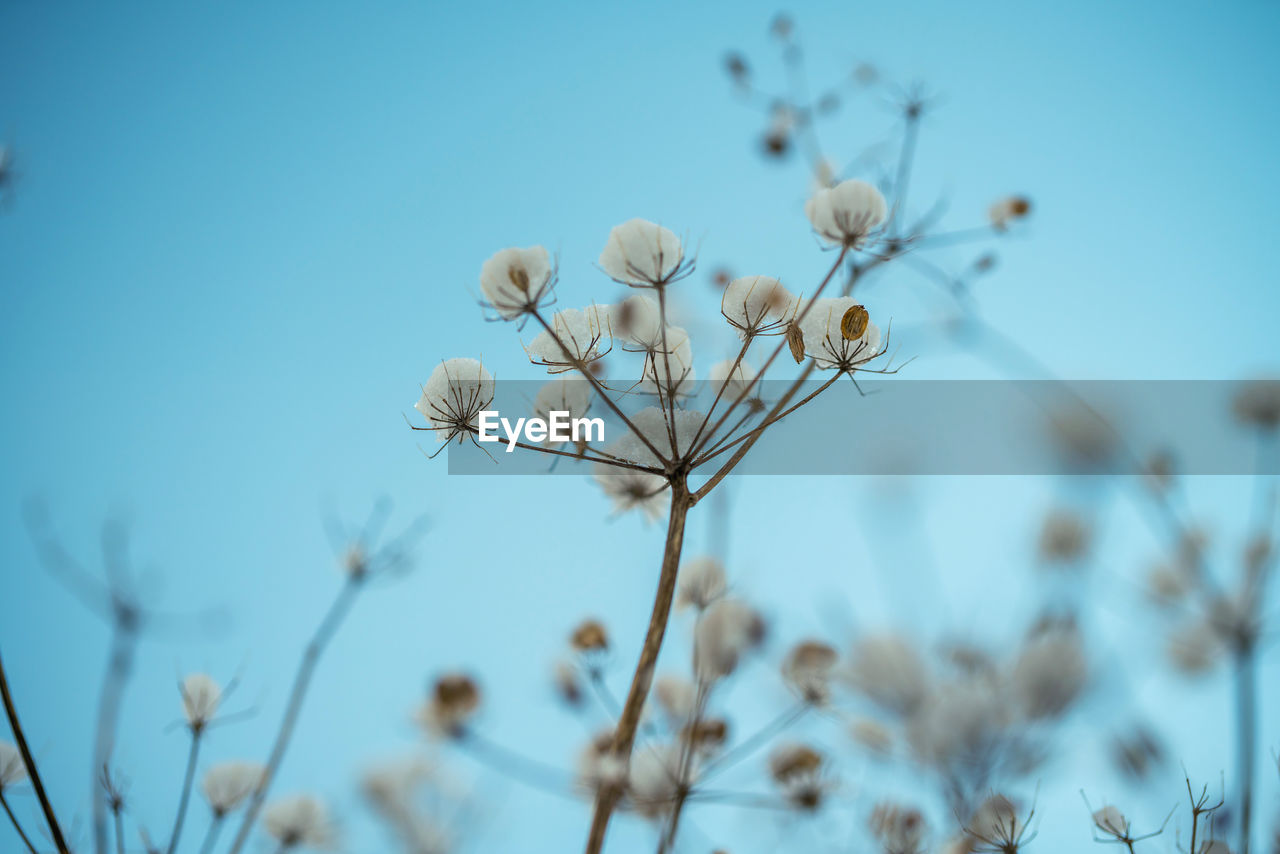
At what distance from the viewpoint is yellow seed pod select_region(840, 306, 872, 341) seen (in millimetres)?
1074

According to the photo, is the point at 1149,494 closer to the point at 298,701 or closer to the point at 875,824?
the point at 875,824

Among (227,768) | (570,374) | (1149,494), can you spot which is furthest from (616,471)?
(227,768)

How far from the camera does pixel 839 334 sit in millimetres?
1087

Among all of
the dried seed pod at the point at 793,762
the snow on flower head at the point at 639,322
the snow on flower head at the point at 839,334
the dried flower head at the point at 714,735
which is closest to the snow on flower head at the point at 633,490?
the snow on flower head at the point at 639,322

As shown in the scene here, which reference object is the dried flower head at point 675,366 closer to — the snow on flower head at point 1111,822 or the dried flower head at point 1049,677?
the dried flower head at point 1049,677

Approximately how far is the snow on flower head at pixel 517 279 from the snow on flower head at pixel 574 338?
2.0 inches

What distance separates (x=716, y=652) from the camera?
50.4 inches

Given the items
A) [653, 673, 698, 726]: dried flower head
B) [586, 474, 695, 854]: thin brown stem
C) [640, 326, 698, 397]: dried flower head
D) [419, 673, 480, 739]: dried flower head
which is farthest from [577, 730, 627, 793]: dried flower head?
[640, 326, 698, 397]: dried flower head

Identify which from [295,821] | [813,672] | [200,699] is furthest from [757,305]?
[295,821]

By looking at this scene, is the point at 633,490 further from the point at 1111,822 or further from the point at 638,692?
the point at 1111,822

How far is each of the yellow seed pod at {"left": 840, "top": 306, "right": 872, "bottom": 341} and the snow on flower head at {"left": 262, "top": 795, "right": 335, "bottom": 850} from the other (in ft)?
6.41

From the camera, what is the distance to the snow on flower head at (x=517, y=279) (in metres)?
1.07

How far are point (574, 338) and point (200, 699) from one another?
4.18 ft

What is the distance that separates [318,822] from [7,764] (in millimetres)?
805
